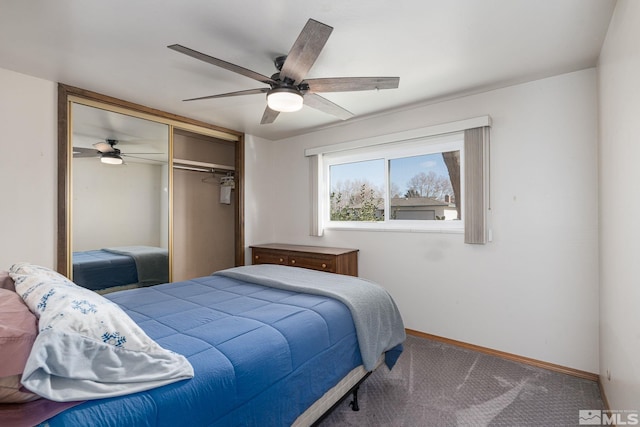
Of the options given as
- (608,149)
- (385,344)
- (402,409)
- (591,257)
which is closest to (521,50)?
(608,149)

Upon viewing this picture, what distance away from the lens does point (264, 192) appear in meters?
4.68

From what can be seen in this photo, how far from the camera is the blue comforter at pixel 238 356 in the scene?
1064mm

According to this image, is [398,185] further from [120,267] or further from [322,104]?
[120,267]

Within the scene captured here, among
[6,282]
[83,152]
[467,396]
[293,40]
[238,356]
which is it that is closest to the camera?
[238,356]

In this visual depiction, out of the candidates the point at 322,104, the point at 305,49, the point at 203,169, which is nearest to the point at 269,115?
the point at 322,104

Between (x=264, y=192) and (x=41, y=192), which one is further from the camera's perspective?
(x=264, y=192)

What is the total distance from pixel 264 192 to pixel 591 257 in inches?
147

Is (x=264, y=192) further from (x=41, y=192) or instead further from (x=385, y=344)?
(x=385, y=344)

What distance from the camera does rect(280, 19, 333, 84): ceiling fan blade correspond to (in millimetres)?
1544

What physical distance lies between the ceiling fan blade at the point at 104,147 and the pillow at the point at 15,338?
233 centimetres

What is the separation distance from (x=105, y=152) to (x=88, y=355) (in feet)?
8.91

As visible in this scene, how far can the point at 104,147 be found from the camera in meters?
3.11

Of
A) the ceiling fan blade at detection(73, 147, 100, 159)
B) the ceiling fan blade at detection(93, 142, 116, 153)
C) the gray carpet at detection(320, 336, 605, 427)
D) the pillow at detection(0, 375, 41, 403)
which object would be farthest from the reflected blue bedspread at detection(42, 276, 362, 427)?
the ceiling fan blade at detection(93, 142, 116, 153)

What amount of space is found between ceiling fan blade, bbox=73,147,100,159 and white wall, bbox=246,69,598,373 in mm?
3023
